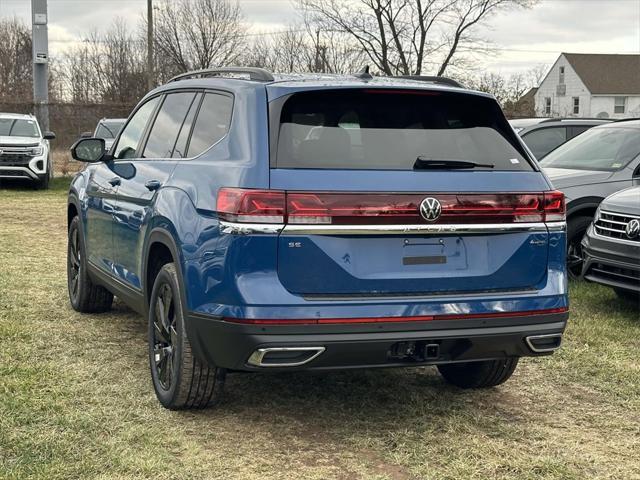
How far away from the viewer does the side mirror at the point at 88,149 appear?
5969 mm

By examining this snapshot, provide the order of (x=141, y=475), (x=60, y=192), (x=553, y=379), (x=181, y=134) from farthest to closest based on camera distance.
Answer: (x=60, y=192)
(x=553, y=379)
(x=181, y=134)
(x=141, y=475)

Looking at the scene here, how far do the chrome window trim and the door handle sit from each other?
1.02 meters

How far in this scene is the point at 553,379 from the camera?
5.38 metres

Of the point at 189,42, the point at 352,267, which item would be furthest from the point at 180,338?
the point at 189,42

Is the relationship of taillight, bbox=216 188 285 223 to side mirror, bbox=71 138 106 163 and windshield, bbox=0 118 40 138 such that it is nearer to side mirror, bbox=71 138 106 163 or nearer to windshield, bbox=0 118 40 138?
side mirror, bbox=71 138 106 163

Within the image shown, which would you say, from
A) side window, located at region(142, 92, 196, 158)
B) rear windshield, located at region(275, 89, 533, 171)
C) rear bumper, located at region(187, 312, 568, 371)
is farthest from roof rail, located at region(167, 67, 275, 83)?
rear bumper, located at region(187, 312, 568, 371)

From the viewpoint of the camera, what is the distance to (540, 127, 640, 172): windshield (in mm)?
8703

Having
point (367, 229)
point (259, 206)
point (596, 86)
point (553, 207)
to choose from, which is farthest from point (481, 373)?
point (596, 86)

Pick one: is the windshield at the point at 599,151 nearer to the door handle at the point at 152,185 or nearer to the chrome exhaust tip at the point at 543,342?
the chrome exhaust tip at the point at 543,342

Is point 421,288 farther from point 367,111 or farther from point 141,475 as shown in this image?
point 141,475

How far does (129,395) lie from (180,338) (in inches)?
30.3

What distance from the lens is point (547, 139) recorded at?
11773mm

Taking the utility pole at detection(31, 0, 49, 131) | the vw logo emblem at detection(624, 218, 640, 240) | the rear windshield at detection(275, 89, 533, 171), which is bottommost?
the vw logo emblem at detection(624, 218, 640, 240)

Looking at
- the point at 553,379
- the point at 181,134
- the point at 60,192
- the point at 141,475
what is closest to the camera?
the point at 141,475
